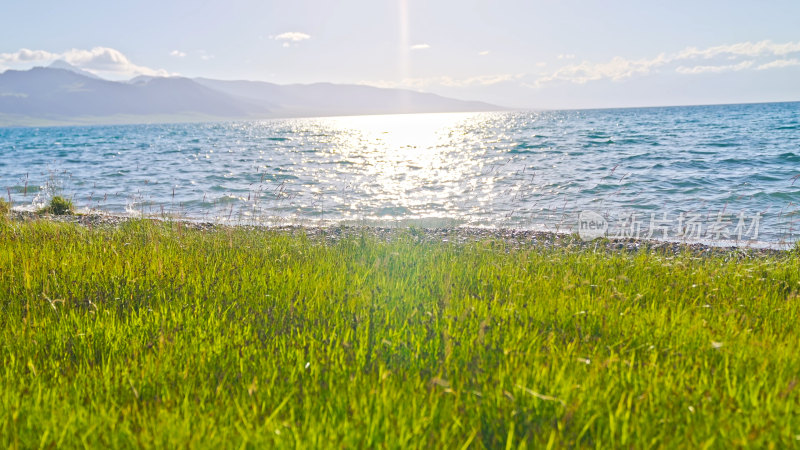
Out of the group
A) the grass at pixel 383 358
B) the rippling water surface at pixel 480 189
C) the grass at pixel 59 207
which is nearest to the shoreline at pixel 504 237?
the rippling water surface at pixel 480 189

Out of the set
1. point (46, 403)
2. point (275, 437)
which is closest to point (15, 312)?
point (46, 403)

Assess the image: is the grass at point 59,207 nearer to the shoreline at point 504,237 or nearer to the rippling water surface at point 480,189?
the rippling water surface at point 480,189

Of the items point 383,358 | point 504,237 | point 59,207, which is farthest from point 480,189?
point 383,358

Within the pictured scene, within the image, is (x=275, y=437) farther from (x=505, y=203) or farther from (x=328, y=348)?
(x=505, y=203)

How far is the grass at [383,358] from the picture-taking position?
2.39m

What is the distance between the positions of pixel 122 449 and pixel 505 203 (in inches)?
627

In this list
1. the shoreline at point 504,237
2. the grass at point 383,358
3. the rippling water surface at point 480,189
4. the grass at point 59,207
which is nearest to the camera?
the grass at point 383,358

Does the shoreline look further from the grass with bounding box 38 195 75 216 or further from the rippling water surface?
the grass with bounding box 38 195 75 216

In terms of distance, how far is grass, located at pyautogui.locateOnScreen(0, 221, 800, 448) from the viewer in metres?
2.39

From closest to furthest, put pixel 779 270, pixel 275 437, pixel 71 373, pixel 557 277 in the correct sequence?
pixel 275 437, pixel 71 373, pixel 557 277, pixel 779 270

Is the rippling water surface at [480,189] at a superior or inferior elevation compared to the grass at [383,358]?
inferior

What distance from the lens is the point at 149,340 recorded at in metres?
3.46

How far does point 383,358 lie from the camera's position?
3.22 m

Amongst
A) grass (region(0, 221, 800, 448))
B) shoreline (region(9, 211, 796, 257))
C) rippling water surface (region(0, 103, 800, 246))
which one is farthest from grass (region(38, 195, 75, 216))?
grass (region(0, 221, 800, 448))
